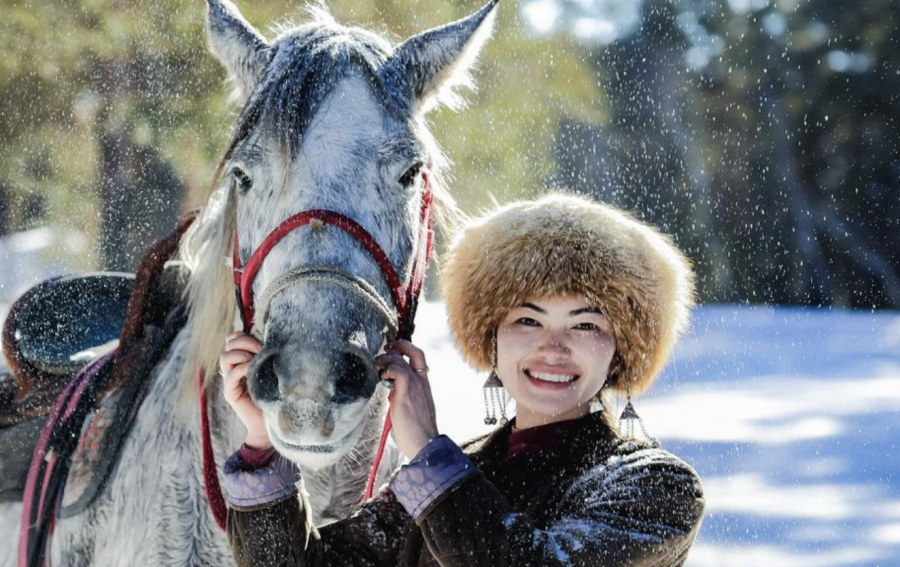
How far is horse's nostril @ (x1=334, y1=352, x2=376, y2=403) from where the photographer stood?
158 cm

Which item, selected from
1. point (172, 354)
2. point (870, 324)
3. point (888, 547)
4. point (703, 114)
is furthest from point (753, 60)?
point (172, 354)

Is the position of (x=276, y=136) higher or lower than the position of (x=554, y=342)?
higher

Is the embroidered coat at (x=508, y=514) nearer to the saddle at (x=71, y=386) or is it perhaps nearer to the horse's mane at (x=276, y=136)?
the horse's mane at (x=276, y=136)

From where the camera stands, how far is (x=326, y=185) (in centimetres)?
177

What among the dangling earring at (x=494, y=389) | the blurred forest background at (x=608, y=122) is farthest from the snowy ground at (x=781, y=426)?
the blurred forest background at (x=608, y=122)

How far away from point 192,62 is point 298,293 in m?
12.4

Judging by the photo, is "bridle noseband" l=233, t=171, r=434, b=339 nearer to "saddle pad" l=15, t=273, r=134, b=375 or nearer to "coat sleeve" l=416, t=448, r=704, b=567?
"coat sleeve" l=416, t=448, r=704, b=567

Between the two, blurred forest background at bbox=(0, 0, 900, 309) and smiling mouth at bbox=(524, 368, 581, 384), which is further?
blurred forest background at bbox=(0, 0, 900, 309)

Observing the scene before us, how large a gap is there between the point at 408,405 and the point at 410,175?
45cm

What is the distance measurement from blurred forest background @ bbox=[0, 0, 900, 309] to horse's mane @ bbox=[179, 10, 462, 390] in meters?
9.98

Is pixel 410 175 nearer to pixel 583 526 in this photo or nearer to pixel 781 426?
pixel 583 526

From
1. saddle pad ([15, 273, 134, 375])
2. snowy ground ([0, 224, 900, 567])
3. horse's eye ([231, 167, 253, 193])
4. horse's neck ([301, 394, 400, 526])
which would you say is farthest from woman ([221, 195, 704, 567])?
saddle pad ([15, 273, 134, 375])

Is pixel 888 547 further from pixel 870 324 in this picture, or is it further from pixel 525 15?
pixel 525 15

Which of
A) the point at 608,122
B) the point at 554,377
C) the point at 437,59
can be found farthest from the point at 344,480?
the point at 608,122
